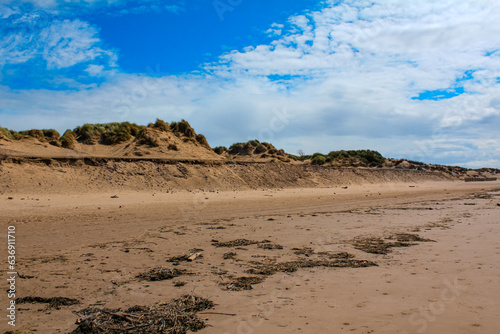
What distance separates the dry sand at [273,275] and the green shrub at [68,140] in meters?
12.2

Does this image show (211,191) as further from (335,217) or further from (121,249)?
(121,249)

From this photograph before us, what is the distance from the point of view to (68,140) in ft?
79.1

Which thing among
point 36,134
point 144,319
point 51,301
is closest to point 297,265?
point 144,319

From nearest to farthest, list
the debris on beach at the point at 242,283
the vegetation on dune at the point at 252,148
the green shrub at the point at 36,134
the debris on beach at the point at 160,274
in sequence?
the debris on beach at the point at 242,283 < the debris on beach at the point at 160,274 < the green shrub at the point at 36,134 < the vegetation on dune at the point at 252,148

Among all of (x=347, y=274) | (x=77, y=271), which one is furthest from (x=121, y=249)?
(x=347, y=274)

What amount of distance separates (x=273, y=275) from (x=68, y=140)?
22.9 m

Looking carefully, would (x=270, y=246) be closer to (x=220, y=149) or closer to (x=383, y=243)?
(x=383, y=243)

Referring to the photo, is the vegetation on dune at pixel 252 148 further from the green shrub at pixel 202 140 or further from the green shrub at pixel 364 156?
the green shrub at pixel 364 156

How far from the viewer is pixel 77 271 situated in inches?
232

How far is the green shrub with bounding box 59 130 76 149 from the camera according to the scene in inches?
940

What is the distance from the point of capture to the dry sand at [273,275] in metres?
4.02

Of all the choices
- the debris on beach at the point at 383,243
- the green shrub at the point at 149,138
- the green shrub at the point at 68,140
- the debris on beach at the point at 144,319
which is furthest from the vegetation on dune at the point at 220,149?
the debris on beach at the point at 144,319

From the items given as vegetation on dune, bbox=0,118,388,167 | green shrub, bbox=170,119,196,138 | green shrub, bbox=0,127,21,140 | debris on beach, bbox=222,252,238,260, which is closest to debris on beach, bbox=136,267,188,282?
debris on beach, bbox=222,252,238,260

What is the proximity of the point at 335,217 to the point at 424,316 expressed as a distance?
337 inches
